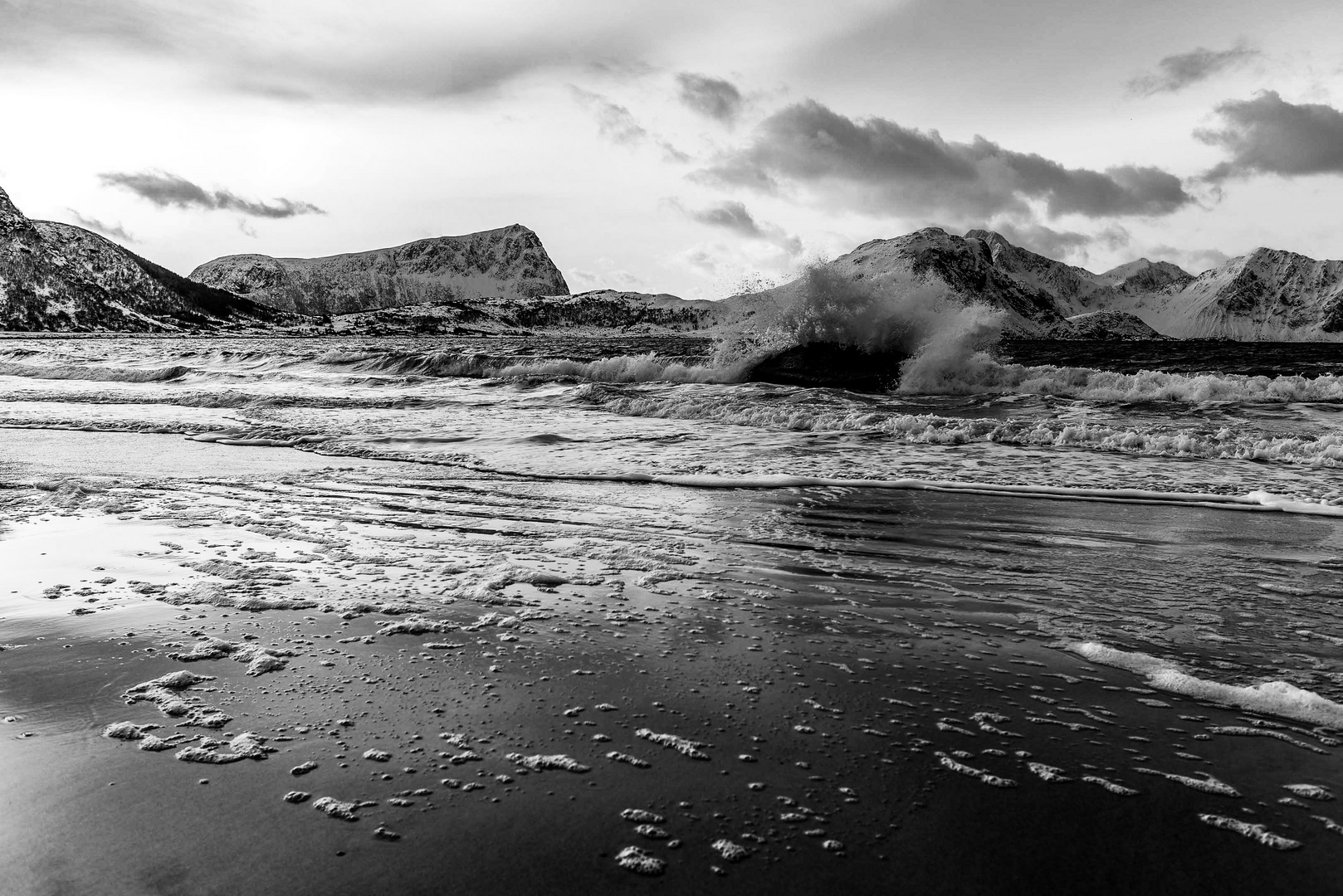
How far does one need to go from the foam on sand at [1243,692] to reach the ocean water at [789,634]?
2 cm

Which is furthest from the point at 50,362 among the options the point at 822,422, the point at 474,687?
the point at 474,687

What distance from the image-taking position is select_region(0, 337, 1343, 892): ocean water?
2246mm

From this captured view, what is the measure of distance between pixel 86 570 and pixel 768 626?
391 cm

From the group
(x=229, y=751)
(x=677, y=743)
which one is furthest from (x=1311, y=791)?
(x=229, y=751)

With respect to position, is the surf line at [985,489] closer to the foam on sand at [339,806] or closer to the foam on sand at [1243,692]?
the foam on sand at [1243,692]

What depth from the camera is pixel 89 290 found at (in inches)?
6093

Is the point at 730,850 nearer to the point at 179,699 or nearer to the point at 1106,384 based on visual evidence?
the point at 179,699

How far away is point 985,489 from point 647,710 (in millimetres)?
6210

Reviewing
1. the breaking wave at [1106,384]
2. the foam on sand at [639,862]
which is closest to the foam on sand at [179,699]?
the foam on sand at [639,862]

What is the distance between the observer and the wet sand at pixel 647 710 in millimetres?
2127

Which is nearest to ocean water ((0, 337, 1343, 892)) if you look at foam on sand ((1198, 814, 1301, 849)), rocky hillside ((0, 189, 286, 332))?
foam on sand ((1198, 814, 1301, 849))

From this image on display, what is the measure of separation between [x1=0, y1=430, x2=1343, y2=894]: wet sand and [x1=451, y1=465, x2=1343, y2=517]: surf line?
157cm

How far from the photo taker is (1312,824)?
230cm

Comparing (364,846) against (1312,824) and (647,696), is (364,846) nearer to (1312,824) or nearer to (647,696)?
(647,696)
